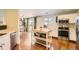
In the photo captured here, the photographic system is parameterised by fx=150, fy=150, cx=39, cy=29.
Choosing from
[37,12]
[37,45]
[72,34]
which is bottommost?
[37,45]

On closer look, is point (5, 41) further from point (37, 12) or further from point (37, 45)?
point (37, 12)

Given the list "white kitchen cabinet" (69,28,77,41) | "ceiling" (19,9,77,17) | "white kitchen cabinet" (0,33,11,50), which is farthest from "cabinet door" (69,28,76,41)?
"white kitchen cabinet" (0,33,11,50)

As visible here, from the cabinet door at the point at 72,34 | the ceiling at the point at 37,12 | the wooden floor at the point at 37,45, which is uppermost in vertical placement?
the ceiling at the point at 37,12

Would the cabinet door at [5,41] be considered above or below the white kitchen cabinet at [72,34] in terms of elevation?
below

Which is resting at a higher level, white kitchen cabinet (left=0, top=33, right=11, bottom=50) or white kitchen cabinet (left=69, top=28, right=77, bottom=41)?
white kitchen cabinet (left=69, top=28, right=77, bottom=41)

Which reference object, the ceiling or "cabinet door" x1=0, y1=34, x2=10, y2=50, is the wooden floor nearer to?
"cabinet door" x1=0, y1=34, x2=10, y2=50

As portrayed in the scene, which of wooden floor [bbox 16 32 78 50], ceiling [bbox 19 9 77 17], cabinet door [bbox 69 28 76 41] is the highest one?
ceiling [bbox 19 9 77 17]

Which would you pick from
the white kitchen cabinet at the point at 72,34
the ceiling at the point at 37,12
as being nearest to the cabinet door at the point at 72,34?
the white kitchen cabinet at the point at 72,34

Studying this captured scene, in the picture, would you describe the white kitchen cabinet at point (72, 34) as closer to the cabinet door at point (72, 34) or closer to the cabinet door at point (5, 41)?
the cabinet door at point (72, 34)

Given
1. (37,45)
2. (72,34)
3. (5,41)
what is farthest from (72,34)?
(5,41)
